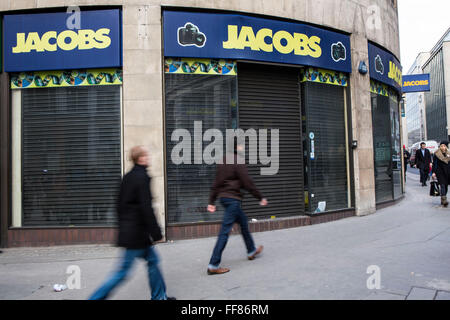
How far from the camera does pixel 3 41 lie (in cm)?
741

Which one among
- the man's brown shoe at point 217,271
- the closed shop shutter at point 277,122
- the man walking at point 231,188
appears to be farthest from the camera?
the closed shop shutter at point 277,122

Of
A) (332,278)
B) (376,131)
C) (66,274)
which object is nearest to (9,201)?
(66,274)

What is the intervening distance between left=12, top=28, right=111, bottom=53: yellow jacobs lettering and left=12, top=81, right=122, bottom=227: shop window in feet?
2.65

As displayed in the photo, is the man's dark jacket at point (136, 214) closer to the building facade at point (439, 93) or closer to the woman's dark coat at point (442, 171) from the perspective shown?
the woman's dark coat at point (442, 171)

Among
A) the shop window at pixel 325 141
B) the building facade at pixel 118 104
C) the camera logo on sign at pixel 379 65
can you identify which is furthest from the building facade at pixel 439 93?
the building facade at pixel 118 104

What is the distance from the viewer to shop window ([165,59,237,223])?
7422 mm

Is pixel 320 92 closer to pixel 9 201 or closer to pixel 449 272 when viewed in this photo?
pixel 449 272

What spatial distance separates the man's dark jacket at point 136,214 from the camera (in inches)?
144

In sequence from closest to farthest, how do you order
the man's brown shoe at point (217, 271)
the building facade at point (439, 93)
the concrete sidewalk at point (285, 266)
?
the concrete sidewalk at point (285, 266), the man's brown shoe at point (217, 271), the building facade at point (439, 93)

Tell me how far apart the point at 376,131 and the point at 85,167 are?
7995mm

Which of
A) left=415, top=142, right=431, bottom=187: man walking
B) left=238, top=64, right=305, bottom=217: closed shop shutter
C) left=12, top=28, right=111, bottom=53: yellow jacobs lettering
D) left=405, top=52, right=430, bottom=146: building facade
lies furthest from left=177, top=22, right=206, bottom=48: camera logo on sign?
left=405, top=52, right=430, bottom=146: building facade

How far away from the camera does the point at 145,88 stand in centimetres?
724

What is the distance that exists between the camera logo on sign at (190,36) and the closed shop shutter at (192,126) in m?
0.64

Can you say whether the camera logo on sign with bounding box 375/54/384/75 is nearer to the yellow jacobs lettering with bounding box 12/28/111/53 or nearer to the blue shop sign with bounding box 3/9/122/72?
the blue shop sign with bounding box 3/9/122/72
